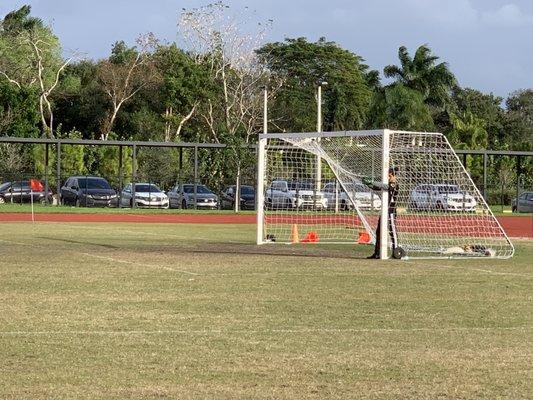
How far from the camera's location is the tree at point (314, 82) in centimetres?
8369

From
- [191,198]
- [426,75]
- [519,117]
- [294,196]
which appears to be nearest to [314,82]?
[426,75]

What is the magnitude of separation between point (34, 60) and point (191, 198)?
25988mm

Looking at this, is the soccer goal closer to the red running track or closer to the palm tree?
the red running track

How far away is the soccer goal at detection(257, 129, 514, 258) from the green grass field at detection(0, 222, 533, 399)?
2825 millimetres

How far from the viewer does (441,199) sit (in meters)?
32.2

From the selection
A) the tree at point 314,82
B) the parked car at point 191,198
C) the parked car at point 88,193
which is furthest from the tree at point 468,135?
the parked car at point 88,193

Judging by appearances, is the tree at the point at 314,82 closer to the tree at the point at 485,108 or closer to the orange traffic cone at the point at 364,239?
the tree at the point at 485,108

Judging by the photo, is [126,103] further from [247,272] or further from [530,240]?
[247,272]

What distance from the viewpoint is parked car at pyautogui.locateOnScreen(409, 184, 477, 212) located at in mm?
29656

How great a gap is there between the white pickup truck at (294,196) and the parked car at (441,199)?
6.35 metres

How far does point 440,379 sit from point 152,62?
72948mm

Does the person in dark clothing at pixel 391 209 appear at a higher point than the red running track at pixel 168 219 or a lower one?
higher

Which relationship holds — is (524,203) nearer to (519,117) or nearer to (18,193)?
(18,193)

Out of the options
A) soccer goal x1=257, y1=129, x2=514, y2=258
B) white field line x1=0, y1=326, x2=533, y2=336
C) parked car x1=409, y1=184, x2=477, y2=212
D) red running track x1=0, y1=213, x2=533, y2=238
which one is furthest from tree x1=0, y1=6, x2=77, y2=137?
white field line x1=0, y1=326, x2=533, y2=336
